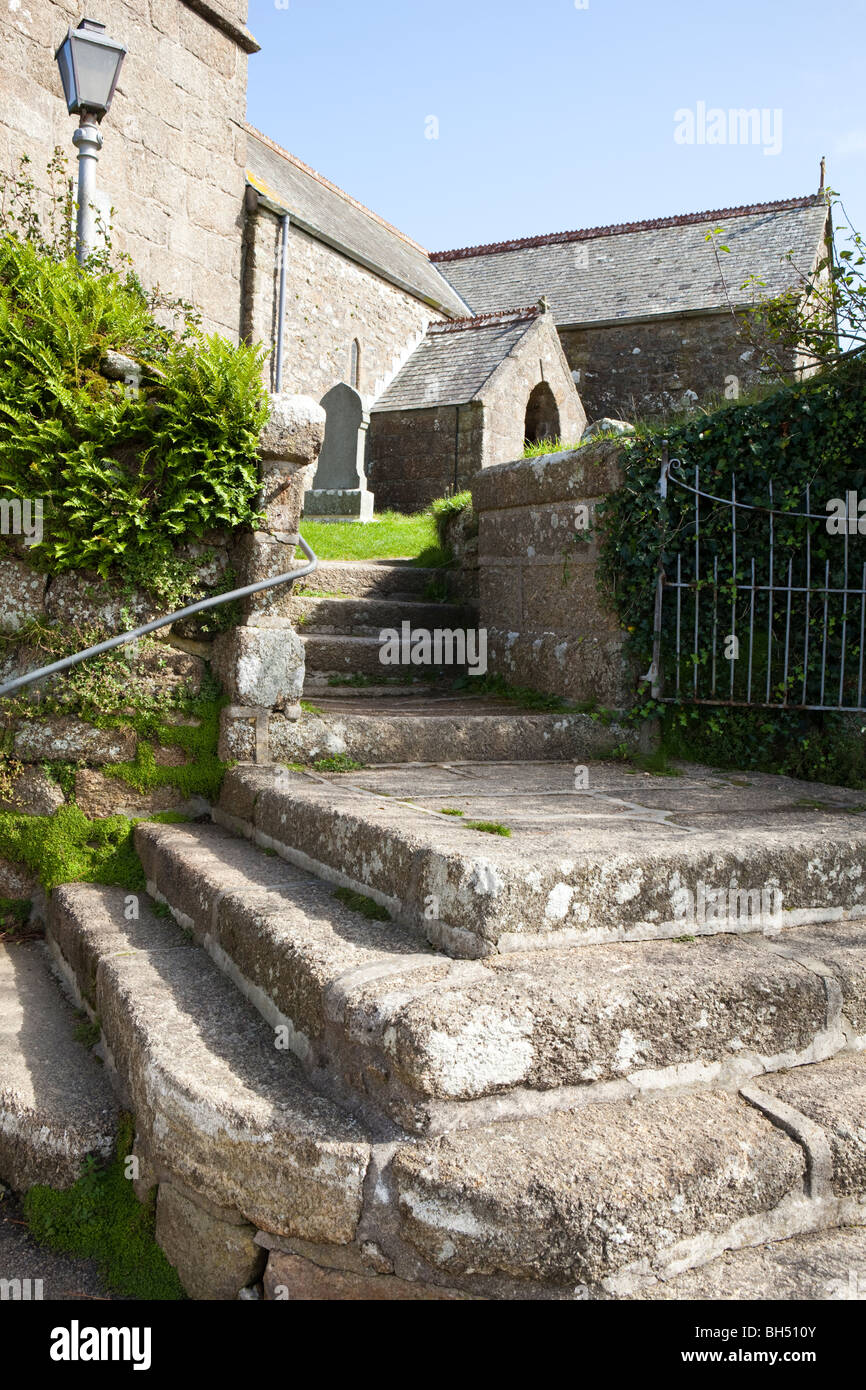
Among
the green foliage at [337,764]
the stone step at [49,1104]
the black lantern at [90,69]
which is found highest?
the black lantern at [90,69]

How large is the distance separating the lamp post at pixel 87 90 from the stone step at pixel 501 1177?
4062mm

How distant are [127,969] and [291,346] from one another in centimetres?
1311

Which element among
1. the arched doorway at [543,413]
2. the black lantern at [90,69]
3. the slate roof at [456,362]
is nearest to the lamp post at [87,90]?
the black lantern at [90,69]

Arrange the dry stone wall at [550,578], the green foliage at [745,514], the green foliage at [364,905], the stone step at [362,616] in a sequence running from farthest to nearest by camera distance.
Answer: the stone step at [362,616] < the dry stone wall at [550,578] < the green foliage at [745,514] < the green foliage at [364,905]

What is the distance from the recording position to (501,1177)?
1.86 metres

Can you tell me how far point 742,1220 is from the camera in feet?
6.53

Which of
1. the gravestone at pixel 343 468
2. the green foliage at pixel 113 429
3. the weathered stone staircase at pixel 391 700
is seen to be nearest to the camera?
the green foliage at pixel 113 429

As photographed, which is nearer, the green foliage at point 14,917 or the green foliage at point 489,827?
the green foliage at point 489,827

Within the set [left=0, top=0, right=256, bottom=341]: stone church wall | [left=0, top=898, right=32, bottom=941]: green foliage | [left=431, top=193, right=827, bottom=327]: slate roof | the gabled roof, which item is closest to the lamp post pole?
[left=0, top=898, right=32, bottom=941]: green foliage

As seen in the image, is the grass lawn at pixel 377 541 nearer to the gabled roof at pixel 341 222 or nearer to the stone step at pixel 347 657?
the stone step at pixel 347 657

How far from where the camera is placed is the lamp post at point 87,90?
15.1ft

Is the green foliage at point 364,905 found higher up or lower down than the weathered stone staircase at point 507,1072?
higher up

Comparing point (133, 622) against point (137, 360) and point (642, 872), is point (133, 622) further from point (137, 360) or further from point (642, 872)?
point (642, 872)

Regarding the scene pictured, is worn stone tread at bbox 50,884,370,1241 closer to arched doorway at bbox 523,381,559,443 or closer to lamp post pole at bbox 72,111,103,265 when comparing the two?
lamp post pole at bbox 72,111,103,265
